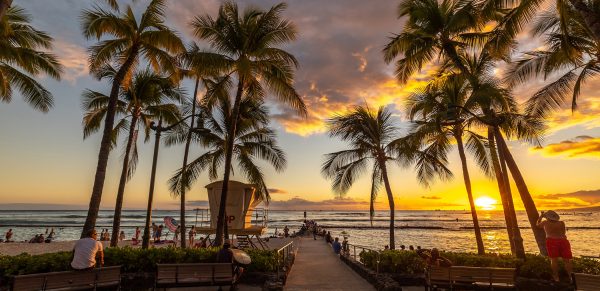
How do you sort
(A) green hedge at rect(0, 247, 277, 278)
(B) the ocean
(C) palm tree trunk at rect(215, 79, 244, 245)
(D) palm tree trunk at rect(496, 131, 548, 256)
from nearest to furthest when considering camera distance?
(A) green hedge at rect(0, 247, 277, 278) < (D) palm tree trunk at rect(496, 131, 548, 256) < (C) palm tree trunk at rect(215, 79, 244, 245) < (B) the ocean

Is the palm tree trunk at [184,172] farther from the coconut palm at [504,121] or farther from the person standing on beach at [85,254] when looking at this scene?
the coconut palm at [504,121]

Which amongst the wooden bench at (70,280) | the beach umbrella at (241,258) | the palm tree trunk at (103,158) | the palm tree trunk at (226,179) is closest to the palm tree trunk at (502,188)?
the beach umbrella at (241,258)

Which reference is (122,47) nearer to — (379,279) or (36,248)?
(379,279)

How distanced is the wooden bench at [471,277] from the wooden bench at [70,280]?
8.02 meters

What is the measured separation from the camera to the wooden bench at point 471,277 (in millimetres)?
8758

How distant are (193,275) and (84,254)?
2.58 meters

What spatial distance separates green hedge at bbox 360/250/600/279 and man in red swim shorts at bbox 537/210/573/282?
79 centimetres

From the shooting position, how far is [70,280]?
7664mm

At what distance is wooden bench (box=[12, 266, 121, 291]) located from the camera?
22.8ft

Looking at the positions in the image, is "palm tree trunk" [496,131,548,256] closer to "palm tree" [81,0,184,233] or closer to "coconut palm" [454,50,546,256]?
"coconut palm" [454,50,546,256]

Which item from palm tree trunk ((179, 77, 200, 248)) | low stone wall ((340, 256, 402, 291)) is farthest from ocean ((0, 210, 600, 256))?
low stone wall ((340, 256, 402, 291))

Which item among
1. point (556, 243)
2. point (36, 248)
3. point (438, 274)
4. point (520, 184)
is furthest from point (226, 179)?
point (36, 248)

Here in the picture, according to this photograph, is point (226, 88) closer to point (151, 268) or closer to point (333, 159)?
point (333, 159)

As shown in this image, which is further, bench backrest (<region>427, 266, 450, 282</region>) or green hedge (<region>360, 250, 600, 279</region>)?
green hedge (<region>360, 250, 600, 279</region>)
